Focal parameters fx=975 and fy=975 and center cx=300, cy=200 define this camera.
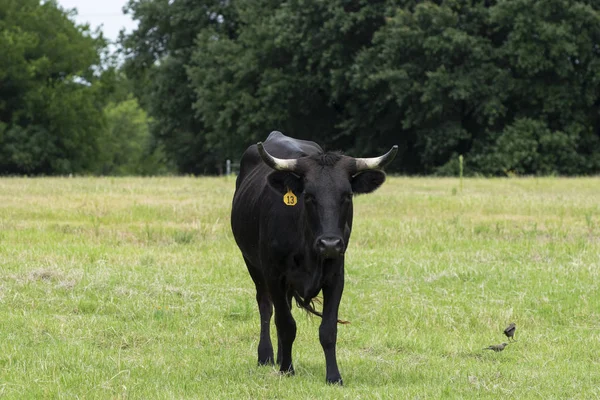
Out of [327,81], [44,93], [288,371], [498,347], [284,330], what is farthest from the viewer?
[44,93]

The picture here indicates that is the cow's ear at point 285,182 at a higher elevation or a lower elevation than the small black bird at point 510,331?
higher

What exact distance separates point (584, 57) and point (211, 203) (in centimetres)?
2464

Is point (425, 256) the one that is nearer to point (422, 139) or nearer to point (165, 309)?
point (165, 309)

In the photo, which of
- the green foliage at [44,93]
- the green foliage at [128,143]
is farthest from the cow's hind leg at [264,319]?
the green foliage at [128,143]

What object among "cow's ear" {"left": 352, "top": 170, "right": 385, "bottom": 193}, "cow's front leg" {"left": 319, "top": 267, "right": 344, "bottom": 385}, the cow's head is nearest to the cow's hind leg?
"cow's front leg" {"left": 319, "top": 267, "right": 344, "bottom": 385}

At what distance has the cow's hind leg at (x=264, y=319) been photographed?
27.7ft

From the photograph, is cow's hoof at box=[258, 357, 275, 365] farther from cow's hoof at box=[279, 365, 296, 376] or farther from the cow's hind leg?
cow's hoof at box=[279, 365, 296, 376]

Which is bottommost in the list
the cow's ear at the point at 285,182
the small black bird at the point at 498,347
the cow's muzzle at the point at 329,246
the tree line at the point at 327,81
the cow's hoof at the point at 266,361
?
the cow's hoof at the point at 266,361

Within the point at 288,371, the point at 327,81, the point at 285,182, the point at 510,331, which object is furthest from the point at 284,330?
the point at 327,81

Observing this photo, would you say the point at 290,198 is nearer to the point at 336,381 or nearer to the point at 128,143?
the point at 336,381

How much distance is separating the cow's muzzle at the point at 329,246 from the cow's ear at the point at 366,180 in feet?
2.73

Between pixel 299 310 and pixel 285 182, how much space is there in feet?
10.8

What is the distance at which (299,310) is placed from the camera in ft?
35.2

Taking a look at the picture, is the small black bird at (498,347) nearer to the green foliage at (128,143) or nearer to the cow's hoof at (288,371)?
the cow's hoof at (288,371)
